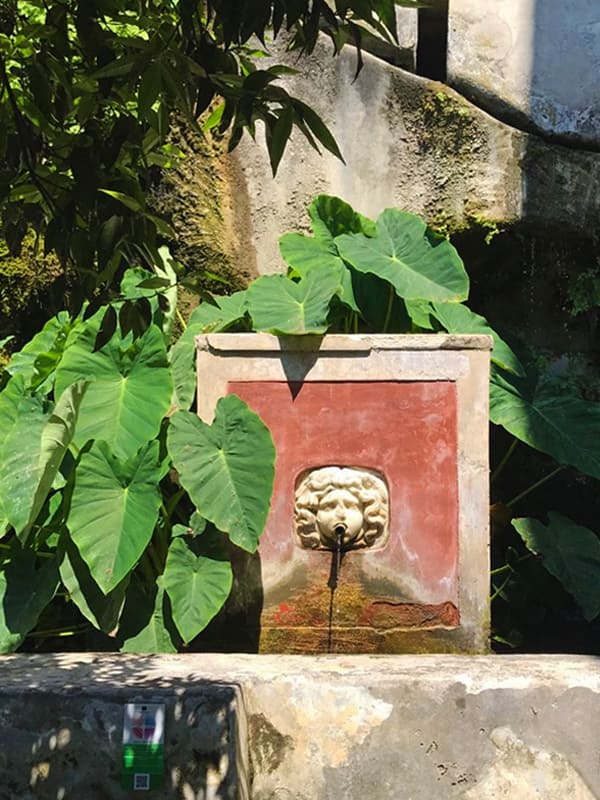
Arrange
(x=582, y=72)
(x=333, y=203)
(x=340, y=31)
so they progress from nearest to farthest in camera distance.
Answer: (x=340, y=31) → (x=333, y=203) → (x=582, y=72)

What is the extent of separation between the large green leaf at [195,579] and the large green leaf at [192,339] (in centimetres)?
59

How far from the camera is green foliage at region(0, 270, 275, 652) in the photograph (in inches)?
150

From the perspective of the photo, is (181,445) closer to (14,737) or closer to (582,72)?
(14,737)

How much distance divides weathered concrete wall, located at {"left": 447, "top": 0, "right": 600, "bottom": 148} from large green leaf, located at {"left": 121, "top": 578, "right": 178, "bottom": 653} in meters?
2.91

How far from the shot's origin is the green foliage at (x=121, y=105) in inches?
65.3

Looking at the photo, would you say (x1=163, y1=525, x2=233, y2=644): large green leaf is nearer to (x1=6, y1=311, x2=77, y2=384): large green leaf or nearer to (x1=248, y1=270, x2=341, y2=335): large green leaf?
(x1=248, y1=270, x2=341, y2=335): large green leaf

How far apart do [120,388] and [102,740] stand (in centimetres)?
165

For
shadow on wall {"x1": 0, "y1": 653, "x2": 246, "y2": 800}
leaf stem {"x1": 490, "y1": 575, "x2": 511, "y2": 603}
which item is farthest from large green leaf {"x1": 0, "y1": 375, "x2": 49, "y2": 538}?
leaf stem {"x1": 490, "y1": 575, "x2": 511, "y2": 603}

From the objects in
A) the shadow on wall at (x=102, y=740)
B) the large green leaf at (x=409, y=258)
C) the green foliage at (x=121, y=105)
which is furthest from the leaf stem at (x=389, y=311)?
the green foliage at (x=121, y=105)

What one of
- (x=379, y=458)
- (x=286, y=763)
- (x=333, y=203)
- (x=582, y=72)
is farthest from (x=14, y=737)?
(x=582, y=72)

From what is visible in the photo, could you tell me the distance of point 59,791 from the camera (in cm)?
278

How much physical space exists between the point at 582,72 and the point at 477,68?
0.50m

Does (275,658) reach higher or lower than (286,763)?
higher

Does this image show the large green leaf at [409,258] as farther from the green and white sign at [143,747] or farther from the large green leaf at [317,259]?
the green and white sign at [143,747]
